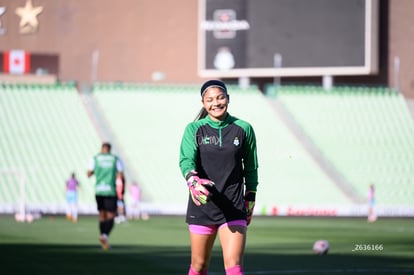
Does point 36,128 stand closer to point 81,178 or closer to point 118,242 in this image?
point 81,178

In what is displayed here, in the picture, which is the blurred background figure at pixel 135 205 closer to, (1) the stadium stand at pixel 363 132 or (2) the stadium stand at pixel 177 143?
(2) the stadium stand at pixel 177 143

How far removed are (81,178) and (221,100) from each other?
37738 millimetres

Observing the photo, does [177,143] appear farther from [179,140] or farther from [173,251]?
[173,251]

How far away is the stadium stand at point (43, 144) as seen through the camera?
45.3 metres

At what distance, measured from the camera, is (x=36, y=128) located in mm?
51000

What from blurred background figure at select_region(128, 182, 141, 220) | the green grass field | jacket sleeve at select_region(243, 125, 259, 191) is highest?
jacket sleeve at select_region(243, 125, 259, 191)

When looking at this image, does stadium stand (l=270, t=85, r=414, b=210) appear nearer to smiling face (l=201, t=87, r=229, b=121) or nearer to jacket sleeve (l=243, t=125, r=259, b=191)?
jacket sleeve (l=243, t=125, r=259, b=191)

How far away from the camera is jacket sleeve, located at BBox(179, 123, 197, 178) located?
9.47m

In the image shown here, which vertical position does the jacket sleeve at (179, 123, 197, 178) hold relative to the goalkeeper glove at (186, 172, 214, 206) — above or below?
above

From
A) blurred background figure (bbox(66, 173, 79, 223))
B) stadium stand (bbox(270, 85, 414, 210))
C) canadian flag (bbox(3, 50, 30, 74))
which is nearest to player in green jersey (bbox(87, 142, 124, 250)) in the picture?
blurred background figure (bbox(66, 173, 79, 223))

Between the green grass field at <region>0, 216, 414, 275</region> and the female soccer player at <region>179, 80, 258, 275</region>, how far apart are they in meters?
6.20

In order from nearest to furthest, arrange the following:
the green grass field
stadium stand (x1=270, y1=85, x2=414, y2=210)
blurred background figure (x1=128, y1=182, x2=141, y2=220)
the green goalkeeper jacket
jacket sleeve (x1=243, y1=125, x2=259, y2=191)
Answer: the green goalkeeper jacket → jacket sleeve (x1=243, y1=125, x2=259, y2=191) → the green grass field → blurred background figure (x1=128, y1=182, x2=141, y2=220) → stadium stand (x1=270, y1=85, x2=414, y2=210)

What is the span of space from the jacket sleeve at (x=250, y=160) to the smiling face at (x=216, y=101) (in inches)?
12.5

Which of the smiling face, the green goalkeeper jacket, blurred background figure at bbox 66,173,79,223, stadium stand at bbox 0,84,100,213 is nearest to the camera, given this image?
the smiling face
